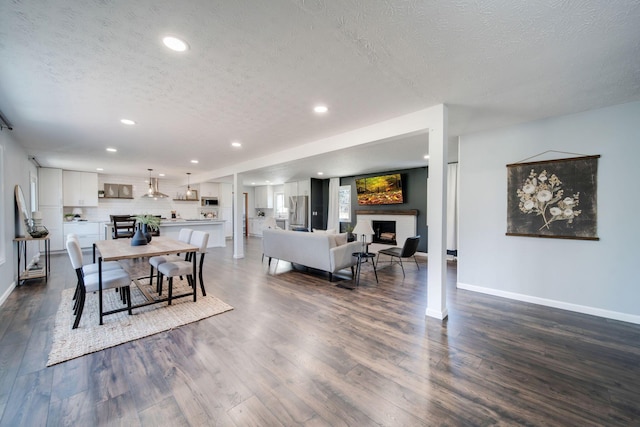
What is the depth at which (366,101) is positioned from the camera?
278 cm

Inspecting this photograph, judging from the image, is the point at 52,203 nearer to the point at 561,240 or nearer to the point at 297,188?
the point at 297,188

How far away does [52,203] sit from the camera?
6922 mm

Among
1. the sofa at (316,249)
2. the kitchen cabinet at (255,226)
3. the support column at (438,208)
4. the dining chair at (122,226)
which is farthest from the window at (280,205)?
the support column at (438,208)

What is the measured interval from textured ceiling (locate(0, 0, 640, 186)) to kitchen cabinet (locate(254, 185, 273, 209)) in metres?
7.70

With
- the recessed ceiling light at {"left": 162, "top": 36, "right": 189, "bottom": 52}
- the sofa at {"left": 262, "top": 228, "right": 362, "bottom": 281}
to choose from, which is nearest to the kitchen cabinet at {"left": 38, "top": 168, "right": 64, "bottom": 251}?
the sofa at {"left": 262, "top": 228, "right": 362, "bottom": 281}

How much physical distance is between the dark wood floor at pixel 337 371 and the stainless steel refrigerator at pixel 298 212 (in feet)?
21.0

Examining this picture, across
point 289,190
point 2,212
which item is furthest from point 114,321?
point 289,190

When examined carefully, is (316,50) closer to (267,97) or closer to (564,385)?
(267,97)

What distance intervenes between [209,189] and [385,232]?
709cm

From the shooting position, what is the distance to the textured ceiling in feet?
5.03

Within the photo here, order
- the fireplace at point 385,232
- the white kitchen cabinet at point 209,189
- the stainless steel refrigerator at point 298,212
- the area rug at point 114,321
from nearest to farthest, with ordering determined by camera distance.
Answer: the area rug at point 114,321, the fireplace at point 385,232, the stainless steel refrigerator at point 298,212, the white kitchen cabinet at point 209,189

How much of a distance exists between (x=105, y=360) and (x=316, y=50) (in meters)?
3.08

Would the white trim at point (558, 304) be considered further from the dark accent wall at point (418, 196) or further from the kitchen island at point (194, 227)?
the kitchen island at point (194, 227)

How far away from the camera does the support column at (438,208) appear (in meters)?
2.86
